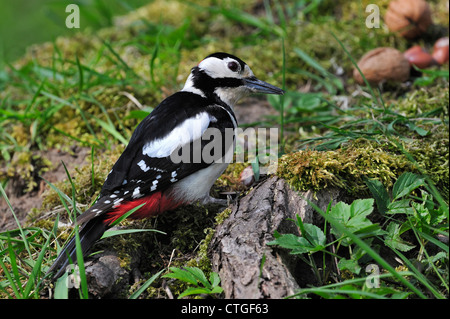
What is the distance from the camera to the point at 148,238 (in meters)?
2.78

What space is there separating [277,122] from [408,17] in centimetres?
167

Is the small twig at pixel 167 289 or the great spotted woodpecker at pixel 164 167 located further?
the great spotted woodpecker at pixel 164 167

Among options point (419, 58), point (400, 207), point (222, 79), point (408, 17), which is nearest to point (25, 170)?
point (222, 79)

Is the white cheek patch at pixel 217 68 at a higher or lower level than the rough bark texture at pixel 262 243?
higher

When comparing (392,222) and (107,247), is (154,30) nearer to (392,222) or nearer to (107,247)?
(107,247)

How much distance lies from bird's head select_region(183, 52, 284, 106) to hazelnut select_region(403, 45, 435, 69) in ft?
5.08

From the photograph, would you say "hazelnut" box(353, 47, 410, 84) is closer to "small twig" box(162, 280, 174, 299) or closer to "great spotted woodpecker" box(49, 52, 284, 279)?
"great spotted woodpecker" box(49, 52, 284, 279)

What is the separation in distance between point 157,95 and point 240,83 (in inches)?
45.5

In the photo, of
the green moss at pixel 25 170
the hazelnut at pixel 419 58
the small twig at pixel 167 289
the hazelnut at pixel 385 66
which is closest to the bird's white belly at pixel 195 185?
the small twig at pixel 167 289

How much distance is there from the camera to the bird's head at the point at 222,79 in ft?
10.8

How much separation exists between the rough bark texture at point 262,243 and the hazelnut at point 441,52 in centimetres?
223

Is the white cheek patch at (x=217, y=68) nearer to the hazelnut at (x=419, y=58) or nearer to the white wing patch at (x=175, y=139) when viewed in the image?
the white wing patch at (x=175, y=139)

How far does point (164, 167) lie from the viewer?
2.84m

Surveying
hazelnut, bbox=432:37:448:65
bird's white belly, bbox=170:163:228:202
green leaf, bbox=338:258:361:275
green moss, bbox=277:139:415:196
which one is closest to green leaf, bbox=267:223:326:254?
green leaf, bbox=338:258:361:275
